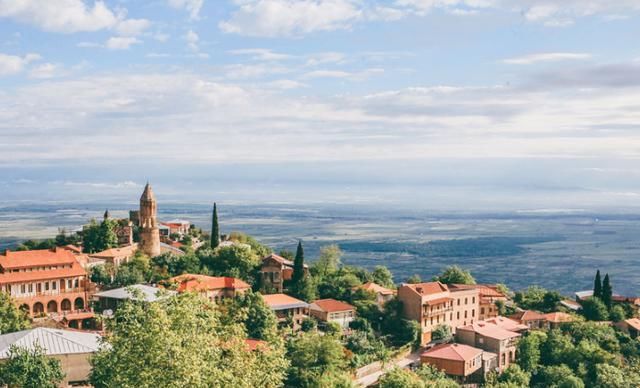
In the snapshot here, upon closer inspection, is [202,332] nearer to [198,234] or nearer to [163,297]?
[163,297]

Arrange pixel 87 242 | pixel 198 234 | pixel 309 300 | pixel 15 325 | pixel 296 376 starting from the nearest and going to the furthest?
pixel 296 376 → pixel 15 325 → pixel 309 300 → pixel 87 242 → pixel 198 234

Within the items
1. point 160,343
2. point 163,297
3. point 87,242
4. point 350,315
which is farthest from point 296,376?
point 87,242

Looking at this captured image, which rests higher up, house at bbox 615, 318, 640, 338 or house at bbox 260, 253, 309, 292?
house at bbox 260, 253, 309, 292

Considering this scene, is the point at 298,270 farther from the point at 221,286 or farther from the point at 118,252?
the point at 118,252

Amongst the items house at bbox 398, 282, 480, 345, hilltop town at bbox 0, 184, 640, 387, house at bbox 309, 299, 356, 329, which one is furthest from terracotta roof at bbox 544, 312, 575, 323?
house at bbox 309, 299, 356, 329

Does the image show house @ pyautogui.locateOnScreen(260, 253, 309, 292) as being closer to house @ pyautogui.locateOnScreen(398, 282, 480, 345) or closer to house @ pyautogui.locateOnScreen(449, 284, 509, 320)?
house @ pyautogui.locateOnScreen(398, 282, 480, 345)

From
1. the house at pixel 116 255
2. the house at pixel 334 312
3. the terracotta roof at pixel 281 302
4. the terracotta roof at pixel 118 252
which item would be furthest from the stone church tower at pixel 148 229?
the house at pixel 334 312
